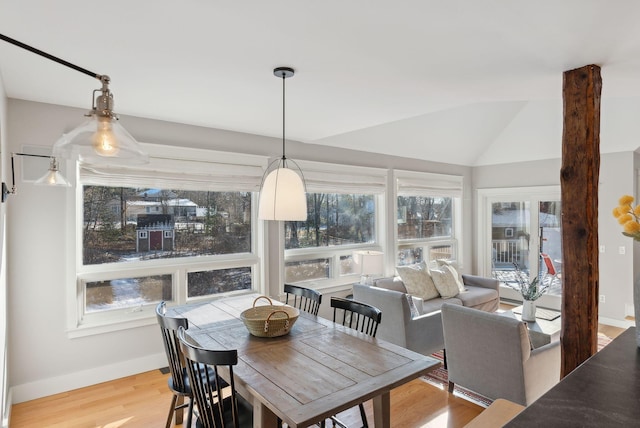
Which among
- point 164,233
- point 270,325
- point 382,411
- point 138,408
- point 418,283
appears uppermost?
point 164,233

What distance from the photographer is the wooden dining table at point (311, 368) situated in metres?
1.46

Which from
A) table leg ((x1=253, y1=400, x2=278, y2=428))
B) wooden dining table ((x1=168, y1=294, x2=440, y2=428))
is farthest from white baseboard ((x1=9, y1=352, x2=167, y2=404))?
table leg ((x1=253, y1=400, x2=278, y2=428))

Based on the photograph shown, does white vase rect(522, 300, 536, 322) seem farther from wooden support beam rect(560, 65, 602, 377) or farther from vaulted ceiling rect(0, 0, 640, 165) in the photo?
vaulted ceiling rect(0, 0, 640, 165)

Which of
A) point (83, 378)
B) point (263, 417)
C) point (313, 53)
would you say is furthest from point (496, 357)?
point (83, 378)

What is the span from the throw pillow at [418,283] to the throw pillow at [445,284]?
0.20ft

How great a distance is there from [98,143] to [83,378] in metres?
2.82

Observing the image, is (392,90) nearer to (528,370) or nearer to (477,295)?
(528,370)

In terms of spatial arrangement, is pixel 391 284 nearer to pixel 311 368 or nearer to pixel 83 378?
pixel 311 368

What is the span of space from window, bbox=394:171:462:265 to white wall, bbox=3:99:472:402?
3.64 m

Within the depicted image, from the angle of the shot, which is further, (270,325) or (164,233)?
(164,233)

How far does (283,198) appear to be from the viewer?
238 cm

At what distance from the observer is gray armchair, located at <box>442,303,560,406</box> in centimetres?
249

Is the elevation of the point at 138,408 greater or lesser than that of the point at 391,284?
lesser

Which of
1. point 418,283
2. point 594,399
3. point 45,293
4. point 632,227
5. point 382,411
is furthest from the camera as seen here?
point 418,283
